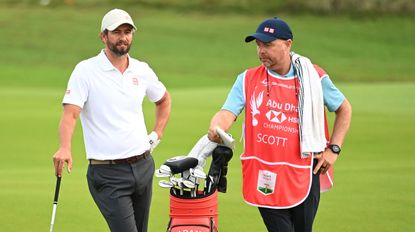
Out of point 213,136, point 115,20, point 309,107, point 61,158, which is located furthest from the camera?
point 115,20

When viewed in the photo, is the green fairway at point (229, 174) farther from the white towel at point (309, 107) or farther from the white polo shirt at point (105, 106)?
the white towel at point (309, 107)

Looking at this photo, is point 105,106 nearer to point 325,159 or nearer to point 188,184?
point 188,184

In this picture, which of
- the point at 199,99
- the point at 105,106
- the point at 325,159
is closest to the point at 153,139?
the point at 105,106

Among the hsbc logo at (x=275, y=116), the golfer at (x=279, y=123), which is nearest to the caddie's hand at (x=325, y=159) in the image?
the golfer at (x=279, y=123)

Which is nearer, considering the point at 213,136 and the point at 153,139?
the point at 213,136

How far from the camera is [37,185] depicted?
1261cm

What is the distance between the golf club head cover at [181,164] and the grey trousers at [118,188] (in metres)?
0.66

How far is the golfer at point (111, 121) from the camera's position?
7266 mm

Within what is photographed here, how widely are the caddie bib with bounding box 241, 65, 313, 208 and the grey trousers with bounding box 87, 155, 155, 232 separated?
90 cm

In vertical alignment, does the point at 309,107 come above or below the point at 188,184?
above

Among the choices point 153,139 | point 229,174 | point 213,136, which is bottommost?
point 229,174

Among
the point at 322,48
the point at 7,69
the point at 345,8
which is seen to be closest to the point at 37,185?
the point at 7,69

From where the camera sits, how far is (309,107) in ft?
22.5

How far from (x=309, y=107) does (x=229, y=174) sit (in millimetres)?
6720
